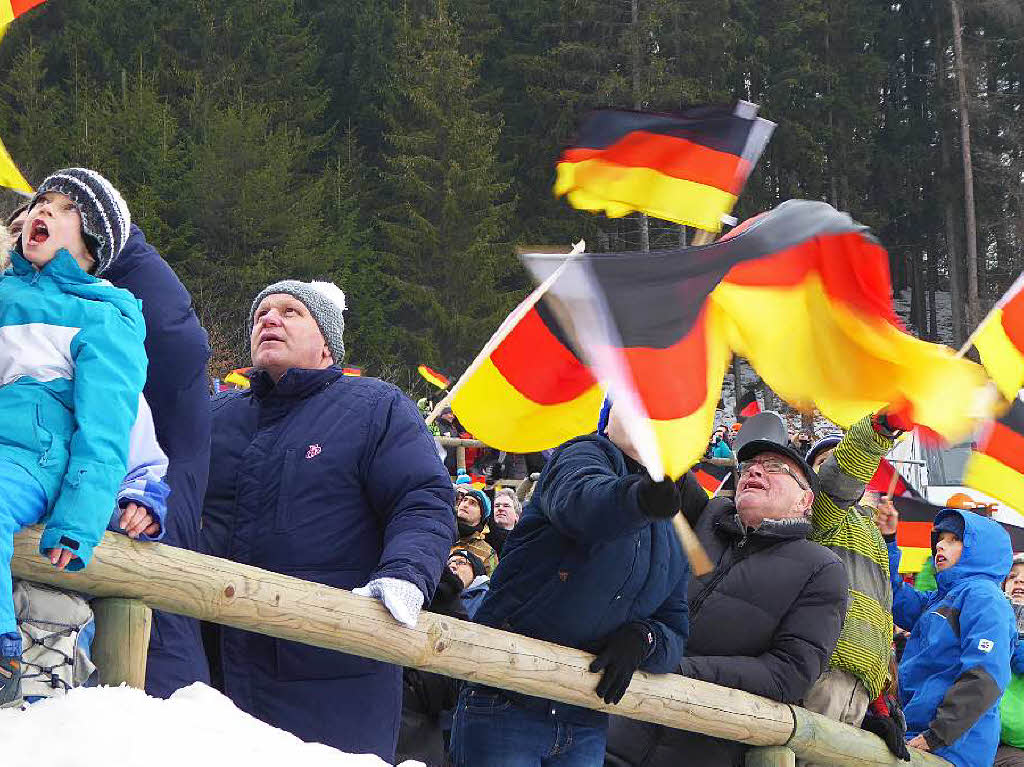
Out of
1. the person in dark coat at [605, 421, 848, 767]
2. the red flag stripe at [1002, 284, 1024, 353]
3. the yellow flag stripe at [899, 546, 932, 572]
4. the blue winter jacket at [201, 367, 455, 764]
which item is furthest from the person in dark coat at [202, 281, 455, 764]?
the yellow flag stripe at [899, 546, 932, 572]

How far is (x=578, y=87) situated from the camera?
128 ft

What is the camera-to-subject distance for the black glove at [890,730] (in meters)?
5.32

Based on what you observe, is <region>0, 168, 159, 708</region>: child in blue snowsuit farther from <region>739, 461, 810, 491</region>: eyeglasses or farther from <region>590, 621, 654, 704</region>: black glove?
<region>739, 461, 810, 491</region>: eyeglasses

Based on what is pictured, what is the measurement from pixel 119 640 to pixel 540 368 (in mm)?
2757

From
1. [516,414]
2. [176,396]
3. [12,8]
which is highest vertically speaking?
[12,8]

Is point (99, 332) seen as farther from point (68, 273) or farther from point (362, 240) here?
point (362, 240)

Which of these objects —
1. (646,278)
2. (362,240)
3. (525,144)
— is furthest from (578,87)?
(646,278)

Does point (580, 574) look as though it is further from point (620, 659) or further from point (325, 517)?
point (325, 517)

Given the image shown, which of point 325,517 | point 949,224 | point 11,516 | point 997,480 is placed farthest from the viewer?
point 949,224

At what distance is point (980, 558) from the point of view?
6.36 meters

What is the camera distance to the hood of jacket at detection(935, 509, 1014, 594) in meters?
6.35

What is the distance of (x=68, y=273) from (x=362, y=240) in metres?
34.6

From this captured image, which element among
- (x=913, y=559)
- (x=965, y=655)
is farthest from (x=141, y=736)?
(x=913, y=559)

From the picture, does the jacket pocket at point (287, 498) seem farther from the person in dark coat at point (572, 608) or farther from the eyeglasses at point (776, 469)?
the eyeglasses at point (776, 469)
